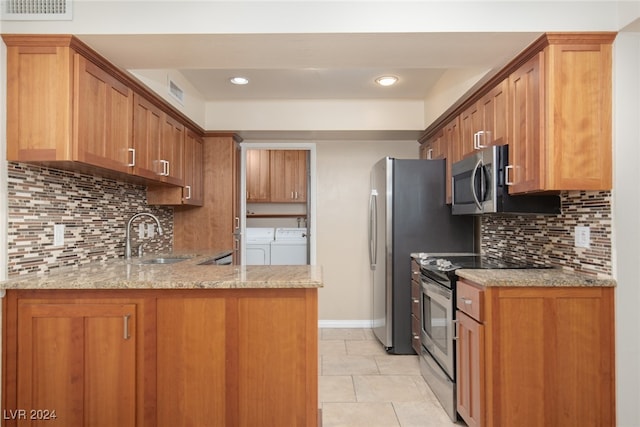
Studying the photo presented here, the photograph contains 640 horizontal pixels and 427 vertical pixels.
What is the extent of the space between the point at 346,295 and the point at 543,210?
254 cm

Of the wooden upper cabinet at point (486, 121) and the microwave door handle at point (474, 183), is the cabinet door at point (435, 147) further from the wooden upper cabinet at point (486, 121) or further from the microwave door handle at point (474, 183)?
the microwave door handle at point (474, 183)

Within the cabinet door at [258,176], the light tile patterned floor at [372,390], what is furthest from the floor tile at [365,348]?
the cabinet door at [258,176]

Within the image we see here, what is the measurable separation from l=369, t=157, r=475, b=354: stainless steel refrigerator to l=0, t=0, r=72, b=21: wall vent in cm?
244

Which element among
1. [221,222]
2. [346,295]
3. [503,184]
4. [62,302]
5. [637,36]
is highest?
[637,36]

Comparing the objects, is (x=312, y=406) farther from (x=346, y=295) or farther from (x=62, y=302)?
(x=346, y=295)

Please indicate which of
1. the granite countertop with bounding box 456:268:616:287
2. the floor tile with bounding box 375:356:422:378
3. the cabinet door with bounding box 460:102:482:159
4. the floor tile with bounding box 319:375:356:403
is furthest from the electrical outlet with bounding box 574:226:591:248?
the floor tile with bounding box 319:375:356:403

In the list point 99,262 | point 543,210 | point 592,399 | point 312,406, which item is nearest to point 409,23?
point 543,210

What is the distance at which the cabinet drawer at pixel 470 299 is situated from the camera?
6.31ft

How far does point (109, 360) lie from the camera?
1.75 meters

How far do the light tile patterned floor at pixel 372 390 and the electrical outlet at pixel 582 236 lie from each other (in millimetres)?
1262

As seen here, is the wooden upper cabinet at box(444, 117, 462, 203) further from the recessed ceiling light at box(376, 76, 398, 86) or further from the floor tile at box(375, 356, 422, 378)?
the floor tile at box(375, 356, 422, 378)

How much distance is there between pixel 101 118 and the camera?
210cm

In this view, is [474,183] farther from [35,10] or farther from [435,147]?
[35,10]

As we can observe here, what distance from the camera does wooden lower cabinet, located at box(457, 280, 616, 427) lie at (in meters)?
1.85
